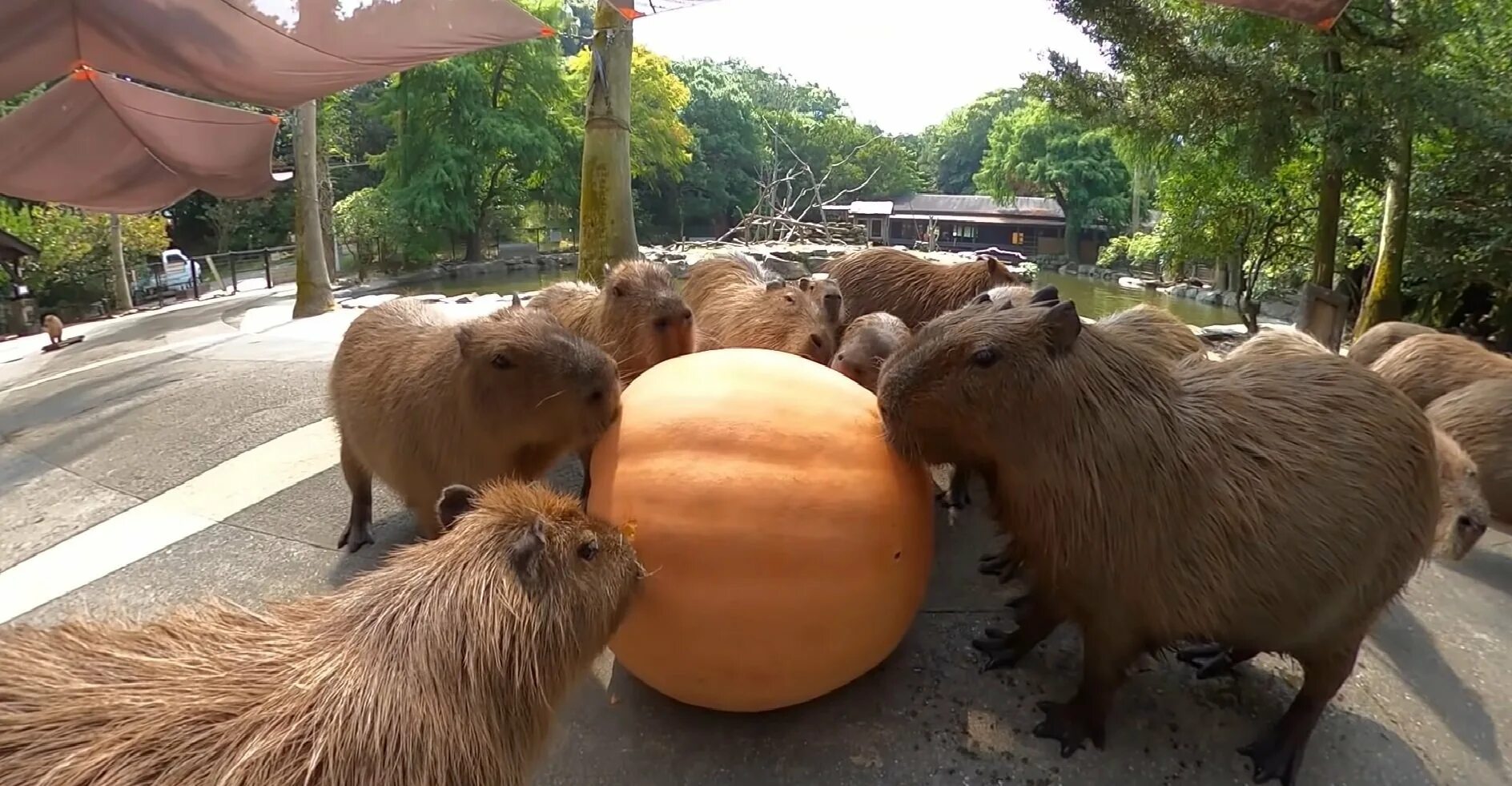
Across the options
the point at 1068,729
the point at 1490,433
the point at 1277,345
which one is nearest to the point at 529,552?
the point at 1068,729

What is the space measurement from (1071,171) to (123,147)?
34988 millimetres

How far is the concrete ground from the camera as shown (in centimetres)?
240

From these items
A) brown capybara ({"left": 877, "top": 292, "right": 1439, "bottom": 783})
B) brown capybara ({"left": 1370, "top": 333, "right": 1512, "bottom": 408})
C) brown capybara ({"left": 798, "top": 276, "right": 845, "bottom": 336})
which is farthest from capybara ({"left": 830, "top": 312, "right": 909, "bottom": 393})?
brown capybara ({"left": 1370, "top": 333, "right": 1512, "bottom": 408})

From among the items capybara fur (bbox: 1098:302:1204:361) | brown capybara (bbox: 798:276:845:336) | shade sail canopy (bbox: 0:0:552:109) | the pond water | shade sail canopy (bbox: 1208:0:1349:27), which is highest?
shade sail canopy (bbox: 0:0:552:109)

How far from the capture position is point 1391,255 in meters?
10.2

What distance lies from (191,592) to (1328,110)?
11164mm

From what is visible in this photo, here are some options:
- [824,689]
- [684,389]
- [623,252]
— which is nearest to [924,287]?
[684,389]

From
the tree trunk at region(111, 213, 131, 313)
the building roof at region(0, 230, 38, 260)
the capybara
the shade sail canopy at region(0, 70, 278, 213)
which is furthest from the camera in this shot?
the tree trunk at region(111, 213, 131, 313)

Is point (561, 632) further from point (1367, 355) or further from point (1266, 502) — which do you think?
point (1367, 355)

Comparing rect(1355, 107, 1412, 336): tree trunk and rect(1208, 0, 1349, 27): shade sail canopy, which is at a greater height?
rect(1208, 0, 1349, 27): shade sail canopy

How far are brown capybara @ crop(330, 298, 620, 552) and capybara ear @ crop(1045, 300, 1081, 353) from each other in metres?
1.41

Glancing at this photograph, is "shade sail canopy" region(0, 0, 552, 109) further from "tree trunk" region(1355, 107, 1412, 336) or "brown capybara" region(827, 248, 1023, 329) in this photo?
"tree trunk" region(1355, 107, 1412, 336)

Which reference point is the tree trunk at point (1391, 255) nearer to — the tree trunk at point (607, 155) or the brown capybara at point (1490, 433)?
the brown capybara at point (1490, 433)

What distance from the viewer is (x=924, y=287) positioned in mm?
5016
